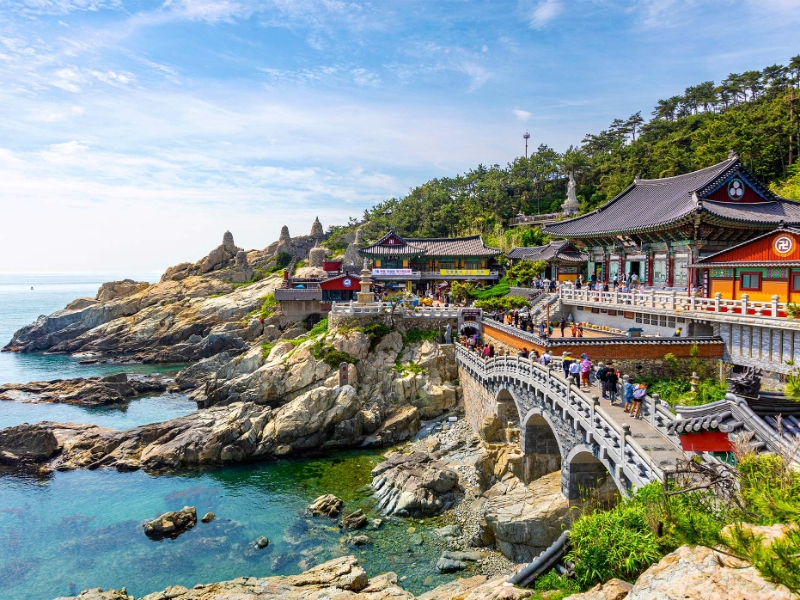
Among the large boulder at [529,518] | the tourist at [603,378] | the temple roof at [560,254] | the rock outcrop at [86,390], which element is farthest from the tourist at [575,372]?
the rock outcrop at [86,390]

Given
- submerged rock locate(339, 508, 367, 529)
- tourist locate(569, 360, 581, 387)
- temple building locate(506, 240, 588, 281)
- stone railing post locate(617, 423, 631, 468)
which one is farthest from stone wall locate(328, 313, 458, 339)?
stone railing post locate(617, 423, 631, 468)

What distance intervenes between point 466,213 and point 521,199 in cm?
1047

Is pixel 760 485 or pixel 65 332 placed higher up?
pixel 760 485

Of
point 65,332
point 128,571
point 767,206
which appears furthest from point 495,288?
point 65,332

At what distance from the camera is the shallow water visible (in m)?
22.6

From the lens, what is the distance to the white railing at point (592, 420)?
14.1 metres

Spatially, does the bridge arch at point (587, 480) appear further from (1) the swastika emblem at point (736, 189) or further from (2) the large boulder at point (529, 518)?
(1) the swastika emblem at point (736, 189)


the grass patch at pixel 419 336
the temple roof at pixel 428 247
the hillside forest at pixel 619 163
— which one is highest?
the hillside forest at pixel 619 163

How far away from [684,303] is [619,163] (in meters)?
59.3

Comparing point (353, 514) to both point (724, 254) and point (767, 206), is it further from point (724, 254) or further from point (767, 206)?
point (767, 206)

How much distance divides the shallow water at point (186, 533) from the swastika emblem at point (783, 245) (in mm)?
21048

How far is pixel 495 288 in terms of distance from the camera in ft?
195

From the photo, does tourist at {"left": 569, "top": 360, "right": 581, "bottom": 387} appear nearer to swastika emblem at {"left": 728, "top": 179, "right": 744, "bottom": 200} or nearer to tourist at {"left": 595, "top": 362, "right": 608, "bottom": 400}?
tourist at {"left": 595, "top": 362, "right": 608, "bottom": 400}

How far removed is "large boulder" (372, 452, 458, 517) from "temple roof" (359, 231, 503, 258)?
132 feet
